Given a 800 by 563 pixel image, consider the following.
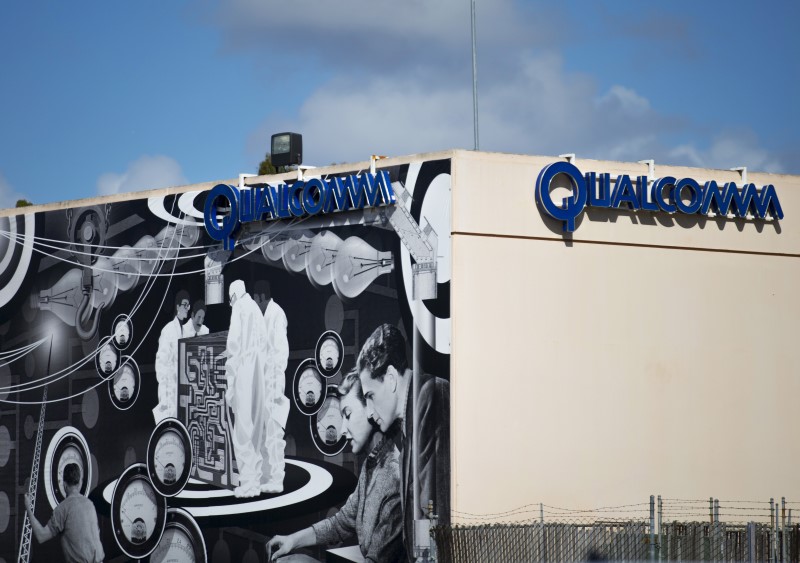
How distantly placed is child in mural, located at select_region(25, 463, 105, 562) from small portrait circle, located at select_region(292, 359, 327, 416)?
7.00 m

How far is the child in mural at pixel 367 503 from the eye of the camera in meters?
24.3

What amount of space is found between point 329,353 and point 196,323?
401 cm

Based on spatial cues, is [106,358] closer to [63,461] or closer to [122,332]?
[122,332]

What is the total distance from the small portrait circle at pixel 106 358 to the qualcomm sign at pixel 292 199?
4315mm

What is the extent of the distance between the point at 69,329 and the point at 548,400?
1289 cm

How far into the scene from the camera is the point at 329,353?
1015 inches

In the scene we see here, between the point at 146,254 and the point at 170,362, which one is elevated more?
the point at 146,254

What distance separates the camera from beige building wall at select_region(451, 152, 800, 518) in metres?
23.9

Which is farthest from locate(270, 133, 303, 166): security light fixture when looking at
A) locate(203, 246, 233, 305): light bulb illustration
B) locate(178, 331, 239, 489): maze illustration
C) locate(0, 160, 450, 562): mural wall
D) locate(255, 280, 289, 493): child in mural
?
locate(178, 331, 239, 489): maze illustration

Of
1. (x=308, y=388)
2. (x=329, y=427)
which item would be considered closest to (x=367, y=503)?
(x=329, y=427)

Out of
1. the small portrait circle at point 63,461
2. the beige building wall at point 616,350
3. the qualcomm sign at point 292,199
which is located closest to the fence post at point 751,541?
the beige building wall at point 616,350

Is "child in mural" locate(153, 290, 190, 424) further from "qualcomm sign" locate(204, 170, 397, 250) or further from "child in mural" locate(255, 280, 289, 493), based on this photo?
"child in mural" locate(255, 280, 289, 493)

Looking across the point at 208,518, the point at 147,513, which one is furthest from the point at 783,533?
the point at 147,513

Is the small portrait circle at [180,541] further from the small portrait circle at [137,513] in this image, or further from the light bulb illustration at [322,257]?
the light bulb illustration at [322,257]
